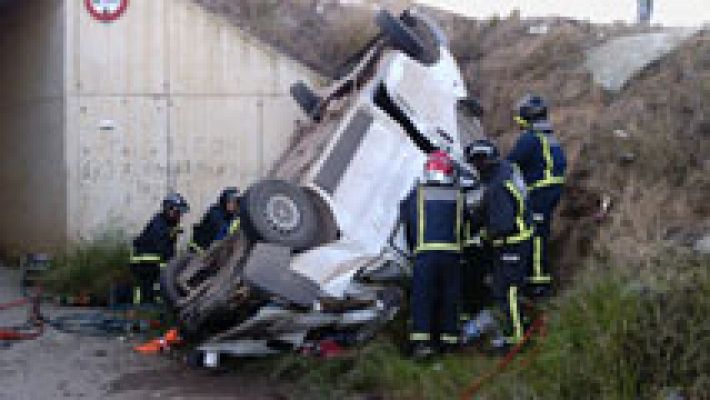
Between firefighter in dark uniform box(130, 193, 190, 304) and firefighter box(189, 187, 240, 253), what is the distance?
33cm

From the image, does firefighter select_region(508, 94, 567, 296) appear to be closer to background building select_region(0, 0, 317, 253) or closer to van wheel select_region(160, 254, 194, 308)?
van wheel select_region(160, 254, 194, 308)

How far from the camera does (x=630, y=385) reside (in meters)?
4.38

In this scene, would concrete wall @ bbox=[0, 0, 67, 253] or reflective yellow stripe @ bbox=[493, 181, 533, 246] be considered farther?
concrete wall @ bbox=[0, 0, 67, 253]

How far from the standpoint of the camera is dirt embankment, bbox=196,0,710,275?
22.4ft

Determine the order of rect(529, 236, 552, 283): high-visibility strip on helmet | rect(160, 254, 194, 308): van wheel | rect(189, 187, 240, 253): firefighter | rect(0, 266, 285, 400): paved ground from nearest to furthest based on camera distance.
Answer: rect(0, 266, 285, 400): paved ground
rect(529, 236, 552, 283): high-visibility strip on helmet
rect(160, 254, 194, 308): van wheel
rect(189, 187, 240, 253): firefighter

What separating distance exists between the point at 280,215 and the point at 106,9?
5.86m

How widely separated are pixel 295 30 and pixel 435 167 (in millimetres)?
6230

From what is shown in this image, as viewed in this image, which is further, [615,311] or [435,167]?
[435,167]

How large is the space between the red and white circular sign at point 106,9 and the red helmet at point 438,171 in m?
5.99

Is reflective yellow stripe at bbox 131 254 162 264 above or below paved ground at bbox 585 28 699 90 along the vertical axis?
below

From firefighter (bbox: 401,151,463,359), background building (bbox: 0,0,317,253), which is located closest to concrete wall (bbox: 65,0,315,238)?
background building (bbox: 0,0,317,253)

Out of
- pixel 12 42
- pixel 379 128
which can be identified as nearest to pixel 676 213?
pixel 379 128

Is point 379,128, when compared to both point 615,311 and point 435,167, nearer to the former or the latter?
point 435,167

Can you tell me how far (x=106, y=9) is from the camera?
1069 cm
